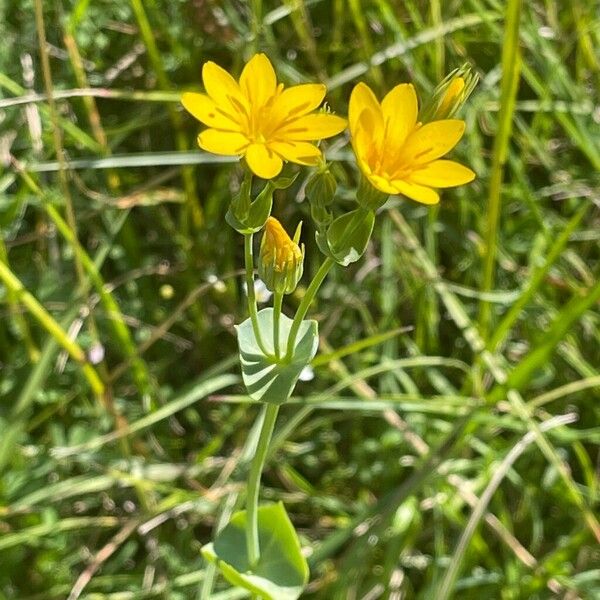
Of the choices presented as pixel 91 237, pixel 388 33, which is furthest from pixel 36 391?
pixel 388 33

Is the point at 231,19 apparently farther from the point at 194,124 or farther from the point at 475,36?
the point at 475,36

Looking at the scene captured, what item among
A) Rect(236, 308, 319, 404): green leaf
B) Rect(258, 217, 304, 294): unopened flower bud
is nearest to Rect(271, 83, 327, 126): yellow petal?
Rect(258, 217, 304, 294): unopened flower bud

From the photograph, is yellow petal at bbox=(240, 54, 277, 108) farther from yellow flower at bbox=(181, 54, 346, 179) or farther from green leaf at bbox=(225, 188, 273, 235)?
green leaf at bbox=(225, 188, 273, 235)

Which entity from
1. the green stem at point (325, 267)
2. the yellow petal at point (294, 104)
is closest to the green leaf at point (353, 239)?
the green stem at point (325, 267)

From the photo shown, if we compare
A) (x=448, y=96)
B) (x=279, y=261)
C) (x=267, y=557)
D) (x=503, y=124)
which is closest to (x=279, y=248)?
(x=279, y=261)

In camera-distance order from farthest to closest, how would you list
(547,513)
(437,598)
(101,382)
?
(547,513)
(101,382)
(437,598)

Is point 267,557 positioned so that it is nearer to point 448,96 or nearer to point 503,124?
point 448,96

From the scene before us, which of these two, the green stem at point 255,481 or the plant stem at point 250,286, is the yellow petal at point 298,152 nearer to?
the plant stem at point 250,286
